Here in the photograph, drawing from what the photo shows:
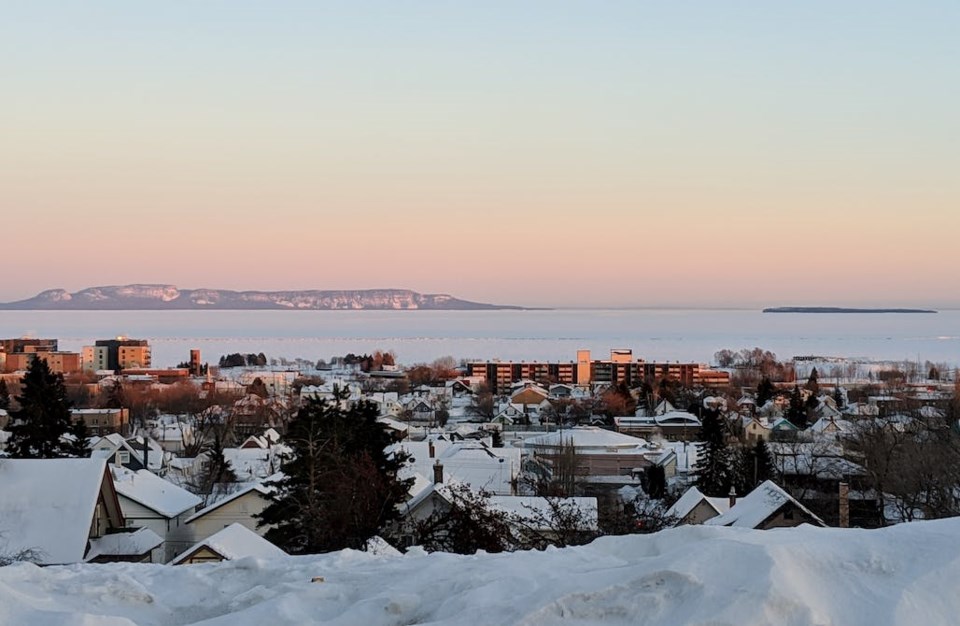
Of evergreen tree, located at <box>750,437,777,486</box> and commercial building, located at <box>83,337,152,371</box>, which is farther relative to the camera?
commercial building, located at <box>83,337,152,371</box>

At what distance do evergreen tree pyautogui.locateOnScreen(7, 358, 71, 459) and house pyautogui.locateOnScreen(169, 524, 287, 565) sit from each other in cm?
1619

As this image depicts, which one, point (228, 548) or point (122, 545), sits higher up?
point (228, 548)

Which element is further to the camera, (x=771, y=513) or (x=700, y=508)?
(x=700, y=508)

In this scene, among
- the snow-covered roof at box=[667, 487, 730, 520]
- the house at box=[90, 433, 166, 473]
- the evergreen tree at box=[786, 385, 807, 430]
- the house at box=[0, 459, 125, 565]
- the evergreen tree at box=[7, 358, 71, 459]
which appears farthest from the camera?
the evergreen tree at box=[786, 385, 807, 430]

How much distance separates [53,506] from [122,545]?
187cm

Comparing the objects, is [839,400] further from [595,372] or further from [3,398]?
[3,398]

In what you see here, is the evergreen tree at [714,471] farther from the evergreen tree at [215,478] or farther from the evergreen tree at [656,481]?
the evergreen tree at [215,478]

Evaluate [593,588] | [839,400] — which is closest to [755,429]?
[839,400]

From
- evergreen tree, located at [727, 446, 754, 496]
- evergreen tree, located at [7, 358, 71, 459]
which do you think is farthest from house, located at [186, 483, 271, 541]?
evergreen tree, located at [727, 446, 754, 496]

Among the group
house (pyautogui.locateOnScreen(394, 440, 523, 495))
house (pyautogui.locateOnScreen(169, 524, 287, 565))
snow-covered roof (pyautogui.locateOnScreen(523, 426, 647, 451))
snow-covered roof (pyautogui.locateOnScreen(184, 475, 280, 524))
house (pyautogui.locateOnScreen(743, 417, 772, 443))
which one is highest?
house (pyautogui.locateOnScreen(169, 524, 287, 565))

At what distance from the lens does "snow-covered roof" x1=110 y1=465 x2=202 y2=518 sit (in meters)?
28.4

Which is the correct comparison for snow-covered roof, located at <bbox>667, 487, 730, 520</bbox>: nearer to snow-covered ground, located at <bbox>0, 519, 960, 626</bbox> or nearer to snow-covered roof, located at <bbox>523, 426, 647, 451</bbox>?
snow-covered roof, located at <bbox>523, 426, 647, 451</bbox>

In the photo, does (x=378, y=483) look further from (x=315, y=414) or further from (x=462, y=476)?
(x=462, y=476)

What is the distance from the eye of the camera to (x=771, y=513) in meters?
24.4
